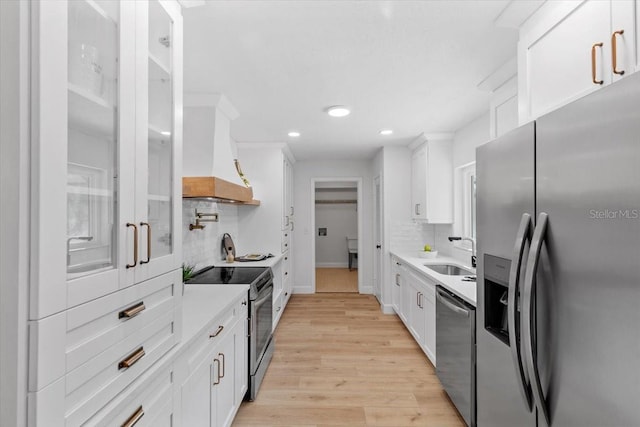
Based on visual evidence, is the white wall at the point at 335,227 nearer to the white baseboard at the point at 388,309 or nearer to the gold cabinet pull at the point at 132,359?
the white baseboard at the point at 388,309

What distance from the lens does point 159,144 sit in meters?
1.15

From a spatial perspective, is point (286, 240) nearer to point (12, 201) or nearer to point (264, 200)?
point (264, 200)

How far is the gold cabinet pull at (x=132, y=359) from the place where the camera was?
3.03 ft

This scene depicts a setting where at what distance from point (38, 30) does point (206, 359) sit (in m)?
1.44

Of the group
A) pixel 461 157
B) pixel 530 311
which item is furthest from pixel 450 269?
pixel 530 311

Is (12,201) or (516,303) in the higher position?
(12,201)

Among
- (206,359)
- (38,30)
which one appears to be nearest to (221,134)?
(206,359)

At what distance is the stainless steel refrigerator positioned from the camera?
731 mm

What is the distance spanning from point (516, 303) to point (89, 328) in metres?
1.31

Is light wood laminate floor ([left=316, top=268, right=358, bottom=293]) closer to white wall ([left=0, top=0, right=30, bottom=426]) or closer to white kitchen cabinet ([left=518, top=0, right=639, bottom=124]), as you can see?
white kitchen cabinet ([left=518, top=0, right=639, bottom=124])

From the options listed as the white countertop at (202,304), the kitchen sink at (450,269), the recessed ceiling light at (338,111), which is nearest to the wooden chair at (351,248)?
the kitchen sink at (450,269)

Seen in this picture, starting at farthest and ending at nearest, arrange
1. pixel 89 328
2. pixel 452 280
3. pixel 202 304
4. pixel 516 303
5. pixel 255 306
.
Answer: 1. pixel 452 280
2. pixel 255 306
3. pixel 202 304
4. pixel 516 303
5. pixel 89 328

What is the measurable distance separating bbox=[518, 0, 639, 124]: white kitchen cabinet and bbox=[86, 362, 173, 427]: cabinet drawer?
1.84 m

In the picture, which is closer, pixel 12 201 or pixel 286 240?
pixel 12 201
